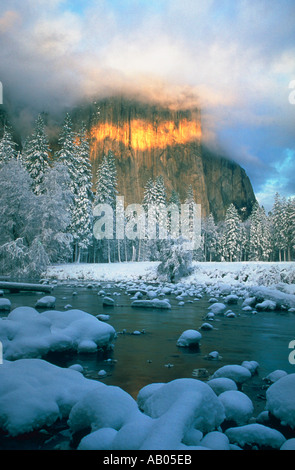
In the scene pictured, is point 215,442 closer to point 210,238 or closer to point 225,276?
point 225,276

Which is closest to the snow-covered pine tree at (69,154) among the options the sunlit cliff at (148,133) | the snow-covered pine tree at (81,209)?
the snow-covered pine tree at (81,209)

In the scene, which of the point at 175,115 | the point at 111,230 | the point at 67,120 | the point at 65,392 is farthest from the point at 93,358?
the point at 175,115

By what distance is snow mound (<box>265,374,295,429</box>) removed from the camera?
309cm

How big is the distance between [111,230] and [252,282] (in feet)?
81.5

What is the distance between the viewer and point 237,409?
317cm

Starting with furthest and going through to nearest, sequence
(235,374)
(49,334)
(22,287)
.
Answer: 1. (22,287)
2. (49,334)
3. (235,374)

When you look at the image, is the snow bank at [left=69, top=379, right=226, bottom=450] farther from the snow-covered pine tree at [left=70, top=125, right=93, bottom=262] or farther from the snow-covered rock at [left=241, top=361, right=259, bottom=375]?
the snow-covered pine tree at [left=70, top=125, right=93, bottom=262]

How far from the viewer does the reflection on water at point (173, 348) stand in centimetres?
463

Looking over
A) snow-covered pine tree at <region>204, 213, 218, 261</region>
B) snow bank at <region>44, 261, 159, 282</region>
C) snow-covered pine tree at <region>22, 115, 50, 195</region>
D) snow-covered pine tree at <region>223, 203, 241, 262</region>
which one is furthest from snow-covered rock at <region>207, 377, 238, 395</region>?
snow-covered pine tree at <region>204, 213, 218, 261</region>

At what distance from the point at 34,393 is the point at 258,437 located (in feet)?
7.16

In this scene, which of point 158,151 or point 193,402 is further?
point 158,151

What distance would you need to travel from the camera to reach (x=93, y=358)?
5.33 meters

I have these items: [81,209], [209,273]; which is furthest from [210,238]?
[209,273]
